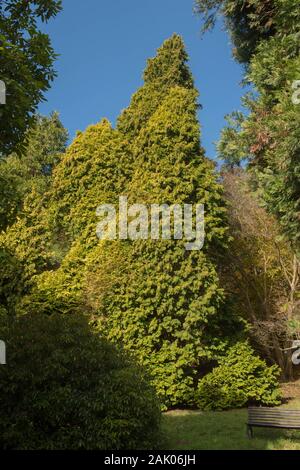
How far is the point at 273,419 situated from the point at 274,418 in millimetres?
42

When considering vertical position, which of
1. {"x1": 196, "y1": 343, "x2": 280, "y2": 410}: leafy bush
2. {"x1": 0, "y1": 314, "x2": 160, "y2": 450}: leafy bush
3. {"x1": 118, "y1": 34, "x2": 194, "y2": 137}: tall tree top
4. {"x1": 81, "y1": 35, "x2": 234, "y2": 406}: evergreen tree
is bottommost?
{"x1": 196, "y1": 343, "x2": 280, "y2": 410}: leafy bush

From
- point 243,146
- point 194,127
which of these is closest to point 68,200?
point 194,127

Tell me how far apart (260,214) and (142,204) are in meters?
5.55

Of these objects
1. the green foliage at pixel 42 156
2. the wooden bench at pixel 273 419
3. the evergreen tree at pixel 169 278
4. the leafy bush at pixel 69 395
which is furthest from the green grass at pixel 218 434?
the green foliage at pixel 42 156

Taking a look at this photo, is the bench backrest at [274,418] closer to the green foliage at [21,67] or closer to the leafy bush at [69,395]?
the leafy bush at [69,395]

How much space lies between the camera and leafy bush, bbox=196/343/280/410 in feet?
37.4

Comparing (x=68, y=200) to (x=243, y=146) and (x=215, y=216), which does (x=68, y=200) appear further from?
(x=243, y=146)

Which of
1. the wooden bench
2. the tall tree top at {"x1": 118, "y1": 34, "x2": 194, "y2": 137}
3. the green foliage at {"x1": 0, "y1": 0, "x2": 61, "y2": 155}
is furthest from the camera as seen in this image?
the tall tree top at {"x1": 118, "y1": 34, "x2": 194, "y2": 137}

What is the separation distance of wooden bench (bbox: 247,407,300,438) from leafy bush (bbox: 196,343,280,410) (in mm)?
2864

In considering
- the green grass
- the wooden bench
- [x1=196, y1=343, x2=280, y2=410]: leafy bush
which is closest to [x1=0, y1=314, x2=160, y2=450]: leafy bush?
the green grass

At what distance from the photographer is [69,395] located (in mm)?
6801

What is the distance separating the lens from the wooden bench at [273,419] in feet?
25.9

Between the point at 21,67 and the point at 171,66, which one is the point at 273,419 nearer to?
the point at 21,67

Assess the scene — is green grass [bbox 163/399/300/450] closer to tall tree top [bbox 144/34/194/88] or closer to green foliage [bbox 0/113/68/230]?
tall tree top [bbox 144/34/194/88]
